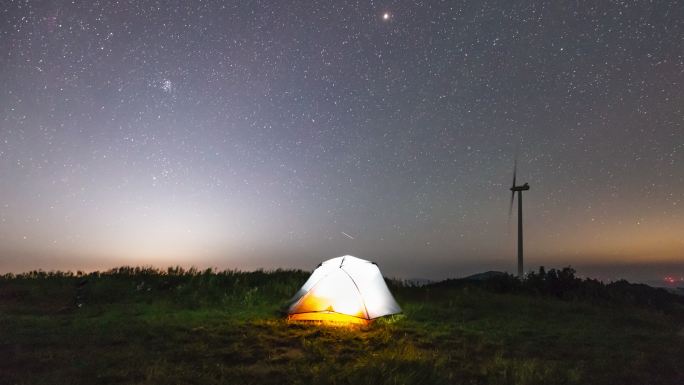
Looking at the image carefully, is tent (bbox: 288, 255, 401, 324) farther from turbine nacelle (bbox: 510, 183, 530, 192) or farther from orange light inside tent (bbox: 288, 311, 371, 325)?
turbine nacelle (bbox: 510, 183, 530, 192)

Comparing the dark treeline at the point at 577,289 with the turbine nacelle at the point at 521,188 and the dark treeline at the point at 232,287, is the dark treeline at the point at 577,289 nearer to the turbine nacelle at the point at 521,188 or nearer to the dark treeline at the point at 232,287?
the dark treeline at the point at 232,287

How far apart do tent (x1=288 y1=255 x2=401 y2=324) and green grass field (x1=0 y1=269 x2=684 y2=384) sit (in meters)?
0.51

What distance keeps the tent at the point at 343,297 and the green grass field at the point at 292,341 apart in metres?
0.51

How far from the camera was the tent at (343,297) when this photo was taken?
13.8m

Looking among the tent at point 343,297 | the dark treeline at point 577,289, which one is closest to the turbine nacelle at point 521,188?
the dark treeline at point 577,289

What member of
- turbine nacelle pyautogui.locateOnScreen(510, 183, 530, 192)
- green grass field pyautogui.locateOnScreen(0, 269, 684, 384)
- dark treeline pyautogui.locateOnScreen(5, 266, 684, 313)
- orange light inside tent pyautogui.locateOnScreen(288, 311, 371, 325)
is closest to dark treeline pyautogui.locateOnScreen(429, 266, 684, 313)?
dark treeline pyautogui.locateOnScreen(5, 266, 684, 313)

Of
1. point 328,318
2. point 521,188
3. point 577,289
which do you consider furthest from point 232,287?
point 521,188

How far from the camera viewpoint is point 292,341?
35.2 ft

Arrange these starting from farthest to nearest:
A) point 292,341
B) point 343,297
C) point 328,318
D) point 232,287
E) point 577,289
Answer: point 577,289, point 232,287, point 343,297, point 328,318, point 292,341

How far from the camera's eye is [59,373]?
7.66 m

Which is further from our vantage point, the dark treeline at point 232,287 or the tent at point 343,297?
the dark treeline at point 232,287

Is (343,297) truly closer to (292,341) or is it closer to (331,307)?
(331,307)

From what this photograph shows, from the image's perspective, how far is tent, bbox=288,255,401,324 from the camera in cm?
1379

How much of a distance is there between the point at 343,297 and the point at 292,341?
137 inches
